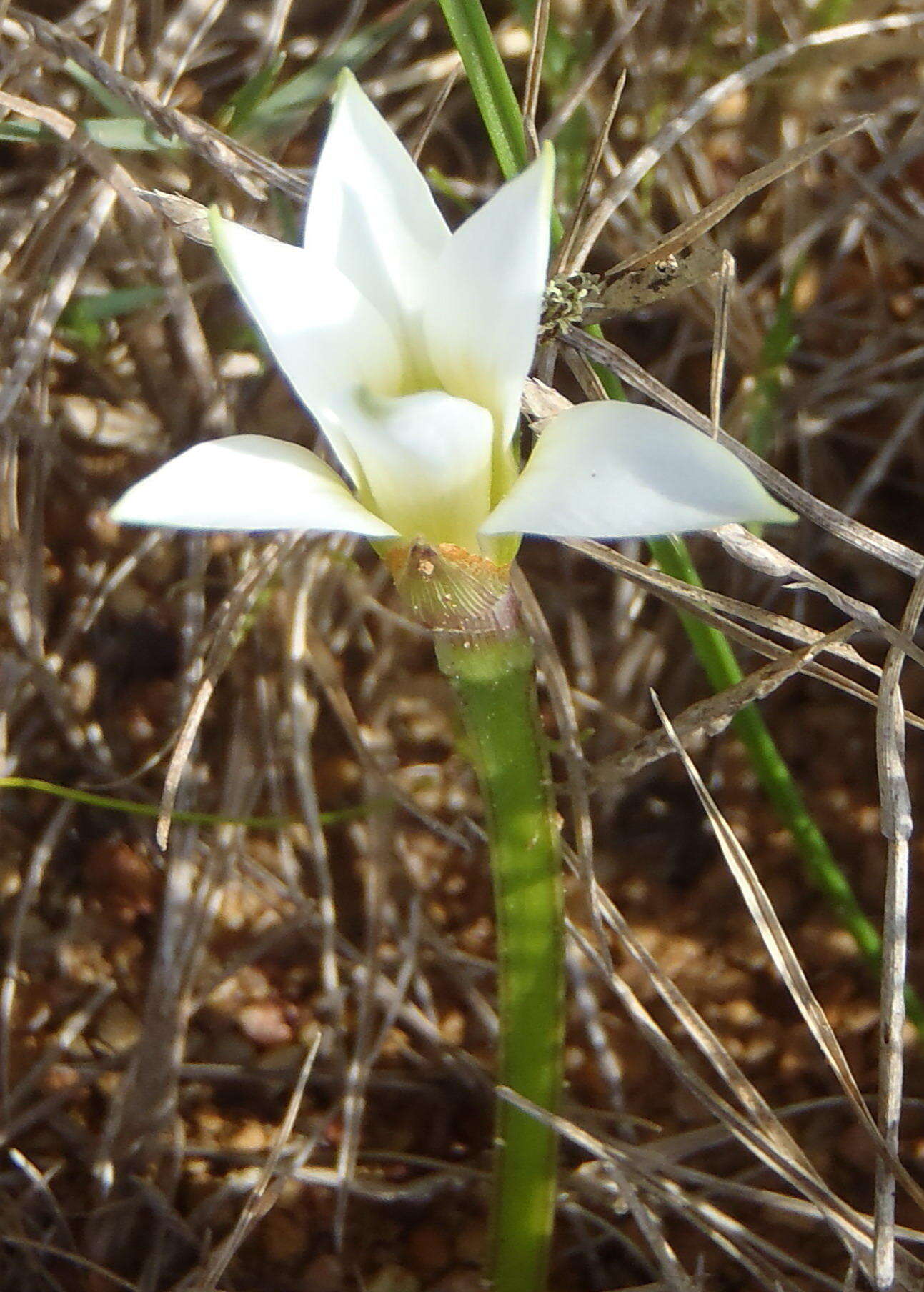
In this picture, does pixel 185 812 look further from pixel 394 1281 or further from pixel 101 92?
pixel 101 92

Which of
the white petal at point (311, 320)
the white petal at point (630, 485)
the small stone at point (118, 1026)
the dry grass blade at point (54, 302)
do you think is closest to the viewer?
the white petal at point (630, 485)

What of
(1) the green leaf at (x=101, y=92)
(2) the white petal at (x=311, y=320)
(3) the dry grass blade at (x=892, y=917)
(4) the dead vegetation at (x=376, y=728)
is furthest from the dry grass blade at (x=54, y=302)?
(3) the dry grass blade at (x=892, y=917)

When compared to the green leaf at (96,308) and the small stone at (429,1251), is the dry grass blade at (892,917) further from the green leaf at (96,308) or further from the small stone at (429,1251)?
the green leaf at (96,308)

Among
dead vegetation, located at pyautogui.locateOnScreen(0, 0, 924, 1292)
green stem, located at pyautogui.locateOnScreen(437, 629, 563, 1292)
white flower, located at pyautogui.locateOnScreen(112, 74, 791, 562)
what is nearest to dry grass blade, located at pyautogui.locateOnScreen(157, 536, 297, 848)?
dead vegetation, located at pyautogui.locateOnScreen(0, 0, 924, 1292)

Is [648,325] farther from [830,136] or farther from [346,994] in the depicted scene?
[346,994]

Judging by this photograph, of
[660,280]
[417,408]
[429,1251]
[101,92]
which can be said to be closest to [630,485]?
[417,408]
